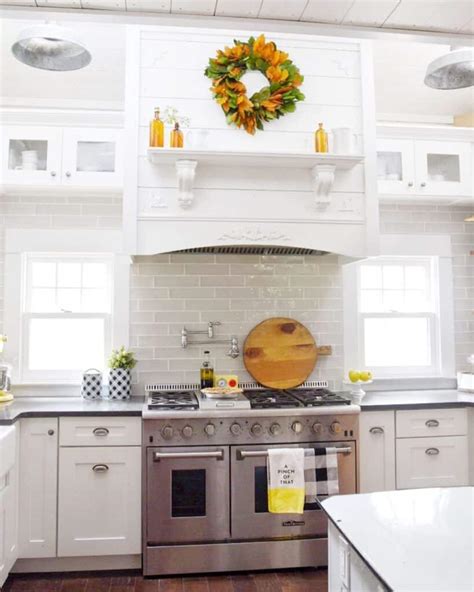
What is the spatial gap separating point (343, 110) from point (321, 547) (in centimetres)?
278

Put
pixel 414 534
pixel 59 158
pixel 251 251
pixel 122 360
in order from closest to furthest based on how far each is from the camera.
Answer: pixel 414 534 → pixel 59 158 → pixel 122 360 → pixel 251 251

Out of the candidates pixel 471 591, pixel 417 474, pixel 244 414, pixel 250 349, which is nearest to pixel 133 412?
pixel 244 414

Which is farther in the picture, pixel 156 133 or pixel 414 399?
pixel 414 399

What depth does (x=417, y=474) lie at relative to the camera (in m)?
3.29

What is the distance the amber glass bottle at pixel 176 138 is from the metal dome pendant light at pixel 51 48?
2.05ft

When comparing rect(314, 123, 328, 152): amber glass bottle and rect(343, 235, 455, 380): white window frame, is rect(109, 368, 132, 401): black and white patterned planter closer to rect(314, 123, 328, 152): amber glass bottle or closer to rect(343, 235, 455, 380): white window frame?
rect(343, 235, 455, 380): white window frame

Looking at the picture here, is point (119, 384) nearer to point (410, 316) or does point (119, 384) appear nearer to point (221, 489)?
point (221, 489)

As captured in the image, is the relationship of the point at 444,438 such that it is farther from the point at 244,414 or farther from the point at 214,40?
the point at 214,40

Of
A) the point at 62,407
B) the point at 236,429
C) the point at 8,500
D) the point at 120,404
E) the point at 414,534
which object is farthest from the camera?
the point at 120,404

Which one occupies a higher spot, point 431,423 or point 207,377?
point 207,377

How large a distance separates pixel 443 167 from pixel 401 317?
1.21m

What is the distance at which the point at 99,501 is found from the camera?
3016 millimetres

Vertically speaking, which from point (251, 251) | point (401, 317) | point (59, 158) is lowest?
point (401, 317)

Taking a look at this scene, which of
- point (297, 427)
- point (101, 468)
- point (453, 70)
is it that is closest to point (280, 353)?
point (297, 427)
